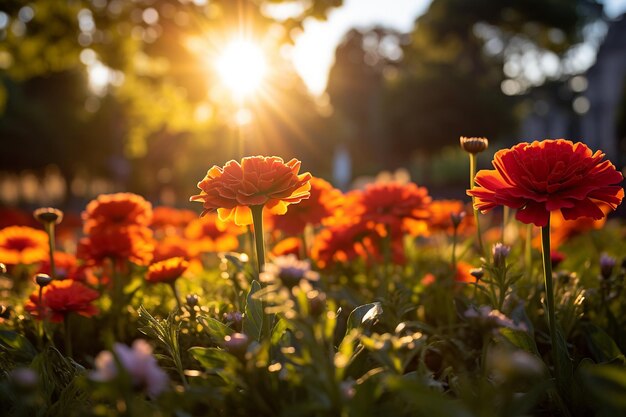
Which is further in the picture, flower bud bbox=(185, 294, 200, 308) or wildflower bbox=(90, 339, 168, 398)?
flower bud bbox=(185, 294, 200, 308)

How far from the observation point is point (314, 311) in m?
1.07

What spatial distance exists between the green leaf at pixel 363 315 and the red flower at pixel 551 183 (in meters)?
0.38

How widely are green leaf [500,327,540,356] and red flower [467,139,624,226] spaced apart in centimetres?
34

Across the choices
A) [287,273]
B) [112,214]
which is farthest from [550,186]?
[112,214]

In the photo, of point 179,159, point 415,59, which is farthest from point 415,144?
point 179,159

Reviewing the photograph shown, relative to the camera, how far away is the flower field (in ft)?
3.26

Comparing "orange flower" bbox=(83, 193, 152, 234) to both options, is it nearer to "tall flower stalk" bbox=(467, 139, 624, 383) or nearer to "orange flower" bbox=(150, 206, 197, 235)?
"orange flower" bbox=(150, 206, 197, 235)

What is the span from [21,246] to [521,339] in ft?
8.01

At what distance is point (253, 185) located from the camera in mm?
1491

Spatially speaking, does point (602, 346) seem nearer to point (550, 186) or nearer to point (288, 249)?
point (550, 186)

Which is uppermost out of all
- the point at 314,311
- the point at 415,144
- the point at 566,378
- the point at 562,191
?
the point at 415,144

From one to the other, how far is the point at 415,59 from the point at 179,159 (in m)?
16.9

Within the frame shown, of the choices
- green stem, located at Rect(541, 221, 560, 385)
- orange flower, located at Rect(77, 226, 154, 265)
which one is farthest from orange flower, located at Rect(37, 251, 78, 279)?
green stem, located at Rect(541, 221, 560, 385)

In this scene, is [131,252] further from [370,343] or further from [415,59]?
[415,59]
